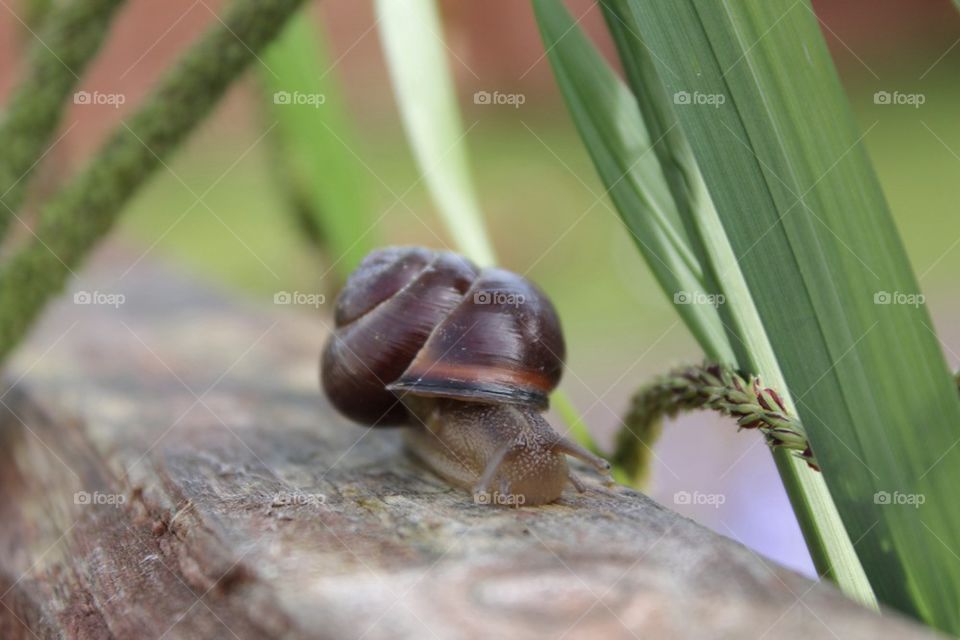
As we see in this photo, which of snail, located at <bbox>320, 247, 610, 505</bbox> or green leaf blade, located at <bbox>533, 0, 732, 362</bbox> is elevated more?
green leaf blade, located at <bbox>533, 0, 732, 362</bbox>

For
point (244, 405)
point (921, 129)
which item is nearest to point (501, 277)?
point (244, 405)

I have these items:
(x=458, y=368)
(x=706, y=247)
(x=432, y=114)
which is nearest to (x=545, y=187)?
(x=432, y=114)

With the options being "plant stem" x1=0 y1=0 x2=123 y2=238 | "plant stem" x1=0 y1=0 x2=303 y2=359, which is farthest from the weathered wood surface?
"plant stem" x1=0 y1=0 x2=123 y2=238

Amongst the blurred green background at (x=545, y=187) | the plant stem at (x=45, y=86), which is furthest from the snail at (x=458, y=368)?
the blurred green background at (x=545, y=187)

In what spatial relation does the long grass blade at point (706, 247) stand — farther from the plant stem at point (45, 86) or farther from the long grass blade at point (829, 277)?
the plant stem at point (45, 86)

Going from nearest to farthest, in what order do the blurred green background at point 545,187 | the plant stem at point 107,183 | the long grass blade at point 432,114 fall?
the plant stem at point 107,183, the long grass blade at point 432,114, the blurred green background at point 545,187

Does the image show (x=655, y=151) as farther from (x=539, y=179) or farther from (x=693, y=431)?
(x=539, y=179)

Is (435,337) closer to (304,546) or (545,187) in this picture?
(304,546)

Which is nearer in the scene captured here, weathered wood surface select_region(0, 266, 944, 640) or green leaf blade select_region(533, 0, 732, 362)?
weathered wood surface select_region(0, 266, 944, 640)

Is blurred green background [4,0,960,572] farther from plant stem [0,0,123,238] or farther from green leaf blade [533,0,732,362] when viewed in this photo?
green leaf blade [533,0,732,362]
